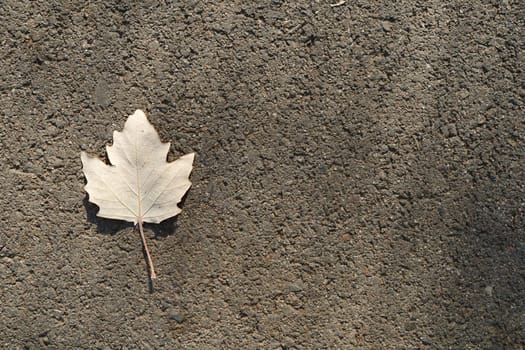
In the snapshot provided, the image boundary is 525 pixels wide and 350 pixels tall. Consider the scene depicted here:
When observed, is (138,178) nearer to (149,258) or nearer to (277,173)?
(149,258)

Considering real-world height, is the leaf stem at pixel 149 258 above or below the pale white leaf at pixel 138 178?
below

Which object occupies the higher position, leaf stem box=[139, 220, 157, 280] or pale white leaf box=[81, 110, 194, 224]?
pale white leaf box=[81, 110, 194, 224]

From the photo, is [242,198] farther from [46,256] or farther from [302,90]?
[46,256]

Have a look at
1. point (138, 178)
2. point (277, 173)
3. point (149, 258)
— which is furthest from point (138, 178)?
point (277, 173)

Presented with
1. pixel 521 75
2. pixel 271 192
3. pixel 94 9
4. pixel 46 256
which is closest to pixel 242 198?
pixel 271 192
